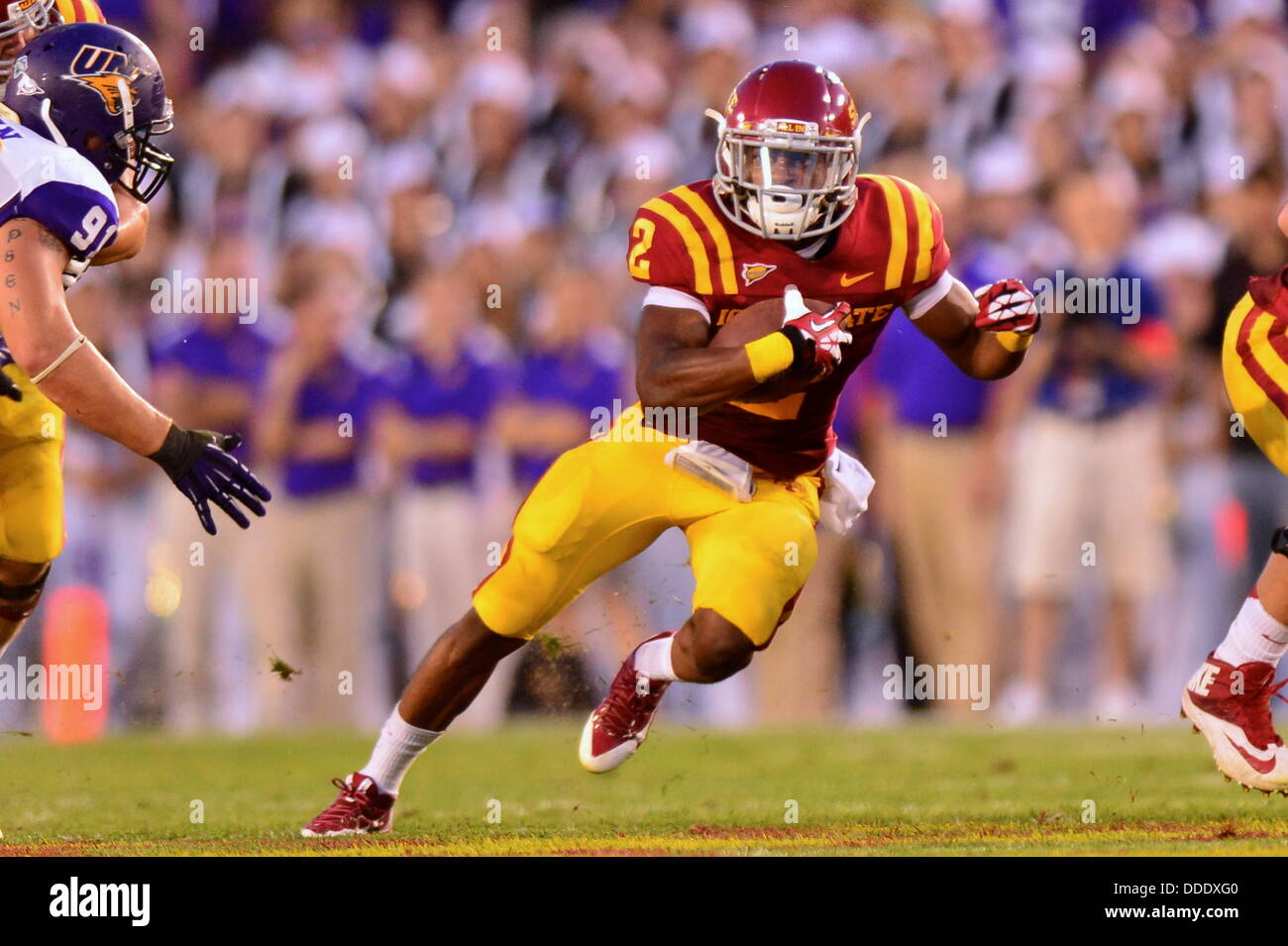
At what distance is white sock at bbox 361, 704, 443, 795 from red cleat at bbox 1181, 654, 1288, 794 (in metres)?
1.92

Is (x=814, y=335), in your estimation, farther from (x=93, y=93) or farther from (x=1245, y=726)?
(x=93, y=93)

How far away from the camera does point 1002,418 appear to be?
773 cm

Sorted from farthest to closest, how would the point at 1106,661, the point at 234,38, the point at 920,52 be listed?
the point at 234,38 → the point at 920,52 → the point at 1106,661

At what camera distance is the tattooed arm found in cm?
460

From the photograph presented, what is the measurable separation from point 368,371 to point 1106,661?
287 cm

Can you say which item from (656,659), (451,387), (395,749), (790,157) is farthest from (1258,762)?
(451,387)

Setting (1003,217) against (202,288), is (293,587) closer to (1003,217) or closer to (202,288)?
(202,288)

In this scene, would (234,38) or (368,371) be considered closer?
(368,371)

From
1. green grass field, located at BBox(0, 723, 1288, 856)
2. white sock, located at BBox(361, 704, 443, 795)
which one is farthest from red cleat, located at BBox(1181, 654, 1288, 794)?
white sock, located at BBox(361, 704, 443, 795)

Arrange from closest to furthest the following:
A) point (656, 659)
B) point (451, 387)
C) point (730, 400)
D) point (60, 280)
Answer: point (60, 280)
point (730, 400)
point (656, 659)
point (451, 387)

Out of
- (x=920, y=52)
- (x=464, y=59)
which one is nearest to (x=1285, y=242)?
(x=920, y=52)

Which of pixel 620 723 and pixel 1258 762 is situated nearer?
pixel 1258 762

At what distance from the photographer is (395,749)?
5.20 metres

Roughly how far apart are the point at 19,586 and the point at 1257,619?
3057mm
